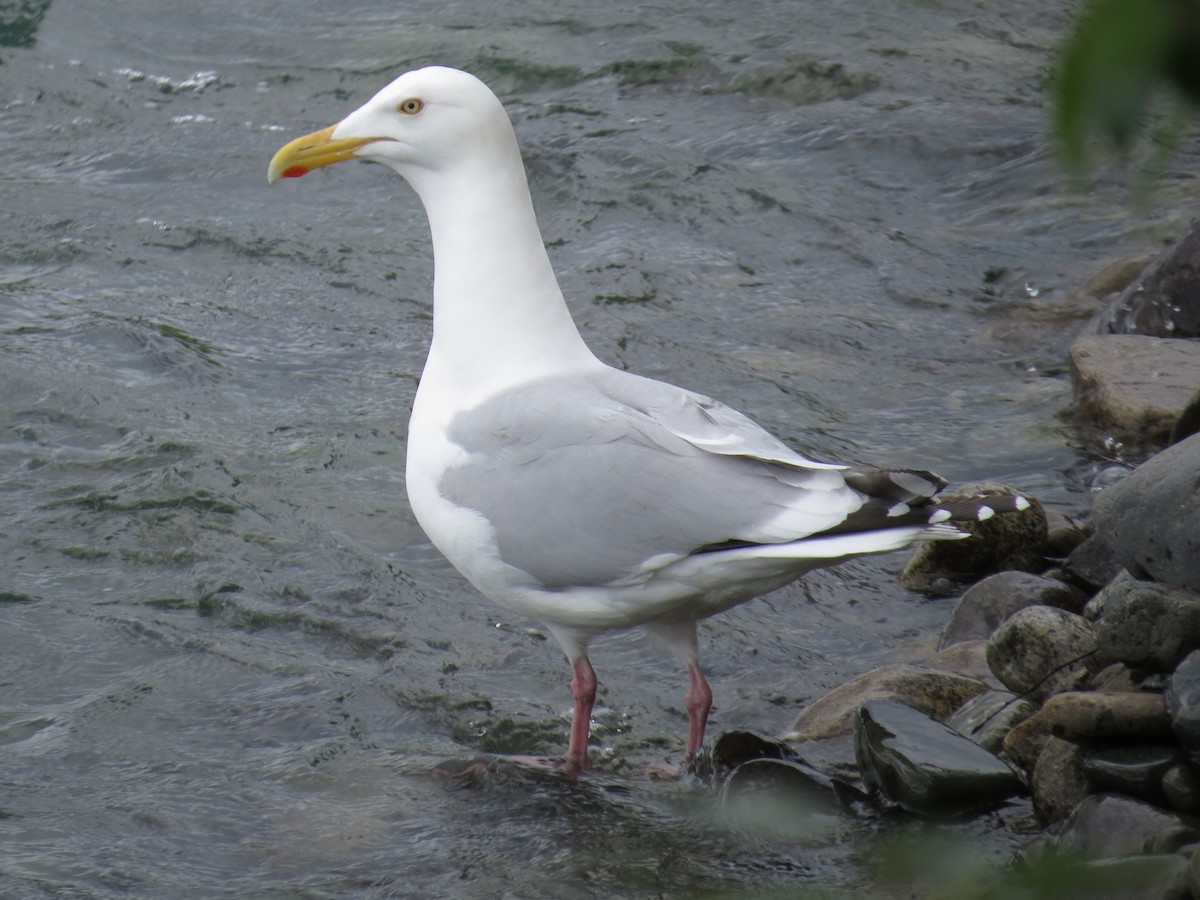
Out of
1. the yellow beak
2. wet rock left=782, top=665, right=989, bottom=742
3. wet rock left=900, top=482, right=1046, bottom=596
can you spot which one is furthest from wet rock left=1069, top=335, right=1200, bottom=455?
the yellow beak

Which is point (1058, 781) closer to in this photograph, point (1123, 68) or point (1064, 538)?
point (1064, 538)

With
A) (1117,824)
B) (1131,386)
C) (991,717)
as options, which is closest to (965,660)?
(991,717)

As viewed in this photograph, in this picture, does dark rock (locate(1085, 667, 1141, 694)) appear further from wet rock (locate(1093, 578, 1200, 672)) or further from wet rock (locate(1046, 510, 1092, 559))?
wet rock (locate(1046, 510, 1092, 559))

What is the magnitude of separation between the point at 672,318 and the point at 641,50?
3.85 metres

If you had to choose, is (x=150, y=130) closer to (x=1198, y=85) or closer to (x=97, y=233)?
(x=97, y=233)

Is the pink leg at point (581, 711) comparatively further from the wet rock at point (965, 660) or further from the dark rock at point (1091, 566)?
the dark rock at point (1091, 566)

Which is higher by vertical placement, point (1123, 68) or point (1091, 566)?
point (1123, 68)

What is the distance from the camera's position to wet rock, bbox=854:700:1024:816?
3643 millimetres

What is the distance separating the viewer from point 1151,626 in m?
3.46

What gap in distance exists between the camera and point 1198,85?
0.78 m

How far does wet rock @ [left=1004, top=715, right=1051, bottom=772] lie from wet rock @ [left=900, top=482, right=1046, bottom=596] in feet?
5.11

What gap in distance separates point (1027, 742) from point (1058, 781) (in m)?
0.29

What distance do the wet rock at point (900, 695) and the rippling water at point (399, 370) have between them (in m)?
0.28

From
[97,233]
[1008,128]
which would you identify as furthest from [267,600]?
[1008,128]
